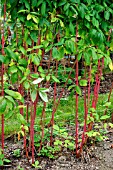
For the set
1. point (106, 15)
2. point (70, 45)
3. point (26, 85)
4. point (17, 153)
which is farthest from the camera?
point (17, 153)

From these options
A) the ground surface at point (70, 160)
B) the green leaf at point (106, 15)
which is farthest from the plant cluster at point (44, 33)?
the ground surface at point (70, 160)

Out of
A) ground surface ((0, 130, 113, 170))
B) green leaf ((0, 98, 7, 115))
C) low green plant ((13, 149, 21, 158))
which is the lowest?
ground surface ((0, 130, 113, 170))

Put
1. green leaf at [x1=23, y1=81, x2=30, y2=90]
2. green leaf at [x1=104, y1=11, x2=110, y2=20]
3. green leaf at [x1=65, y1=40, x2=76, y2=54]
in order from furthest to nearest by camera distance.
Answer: green leaf at [x1=104, y1=11, x2=110, y2=20] < green leaf at [x1=65, y1=40, x2=76, y2=54] < green leaf at [x1=23, y1=81, x2=30, y2=90]

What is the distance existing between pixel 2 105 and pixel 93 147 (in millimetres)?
1229

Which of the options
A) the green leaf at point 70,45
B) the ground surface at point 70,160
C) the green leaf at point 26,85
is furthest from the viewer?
the ground surface at point 70,160

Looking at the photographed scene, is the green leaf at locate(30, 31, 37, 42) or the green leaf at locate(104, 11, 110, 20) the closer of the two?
the green leaf at locate(30, 31, 37, 42)

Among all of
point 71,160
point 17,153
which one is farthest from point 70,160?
point 17,153

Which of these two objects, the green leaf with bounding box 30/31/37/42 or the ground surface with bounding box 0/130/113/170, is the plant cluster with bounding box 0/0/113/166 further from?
the ground surface with bounding box 0/130/113/170

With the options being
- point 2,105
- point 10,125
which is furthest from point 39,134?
point 2,105

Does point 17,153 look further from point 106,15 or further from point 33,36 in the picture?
point 106,15

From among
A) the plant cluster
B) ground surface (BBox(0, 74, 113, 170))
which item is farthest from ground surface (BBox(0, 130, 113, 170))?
the plant cluster

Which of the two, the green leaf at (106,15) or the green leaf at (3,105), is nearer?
the green leaf at (3,105)

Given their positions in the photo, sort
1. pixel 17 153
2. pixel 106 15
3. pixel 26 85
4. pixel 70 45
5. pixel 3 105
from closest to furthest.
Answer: pixel 3 105, pixel 26 85, pixel 70 45, pixel 106 15, pixel 17 153

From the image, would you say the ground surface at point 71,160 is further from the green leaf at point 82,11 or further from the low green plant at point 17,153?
the green leaf at point 82,11
